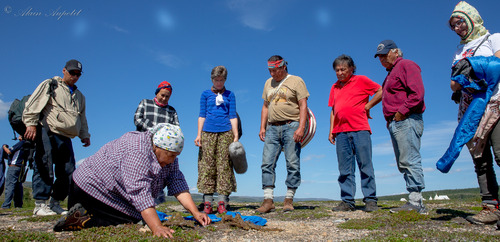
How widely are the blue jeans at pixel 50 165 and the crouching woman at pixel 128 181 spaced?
2600mm

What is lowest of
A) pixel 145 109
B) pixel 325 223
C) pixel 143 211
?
pixel 325 223

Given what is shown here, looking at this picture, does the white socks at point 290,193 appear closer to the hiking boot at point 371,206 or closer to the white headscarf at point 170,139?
the hiking boot at point 371,206

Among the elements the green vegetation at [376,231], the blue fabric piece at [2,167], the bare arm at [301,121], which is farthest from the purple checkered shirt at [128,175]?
the blue fabric piece at [2,167]

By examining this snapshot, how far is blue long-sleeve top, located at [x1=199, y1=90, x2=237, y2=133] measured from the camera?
7.07m

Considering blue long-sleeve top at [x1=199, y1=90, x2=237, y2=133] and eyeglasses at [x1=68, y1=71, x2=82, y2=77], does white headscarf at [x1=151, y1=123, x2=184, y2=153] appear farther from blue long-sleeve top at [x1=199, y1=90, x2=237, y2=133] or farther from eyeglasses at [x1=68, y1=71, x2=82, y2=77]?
eyeglasses at [x1=68, y1=71, x2=82, y2=77]

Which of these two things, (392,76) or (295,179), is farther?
(295,179)

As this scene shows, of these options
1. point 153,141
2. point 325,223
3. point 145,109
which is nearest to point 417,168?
point 325,223

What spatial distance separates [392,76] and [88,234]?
5410mm

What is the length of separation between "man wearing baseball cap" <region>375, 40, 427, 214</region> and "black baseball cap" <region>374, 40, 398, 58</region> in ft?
1.02

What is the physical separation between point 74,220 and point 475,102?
5701 mm

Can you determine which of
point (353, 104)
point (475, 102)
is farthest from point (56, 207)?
point (475, 102)

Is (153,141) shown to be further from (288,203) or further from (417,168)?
(417,168)

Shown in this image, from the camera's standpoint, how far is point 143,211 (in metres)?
3.86

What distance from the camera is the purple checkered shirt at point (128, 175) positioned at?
3978 mm
